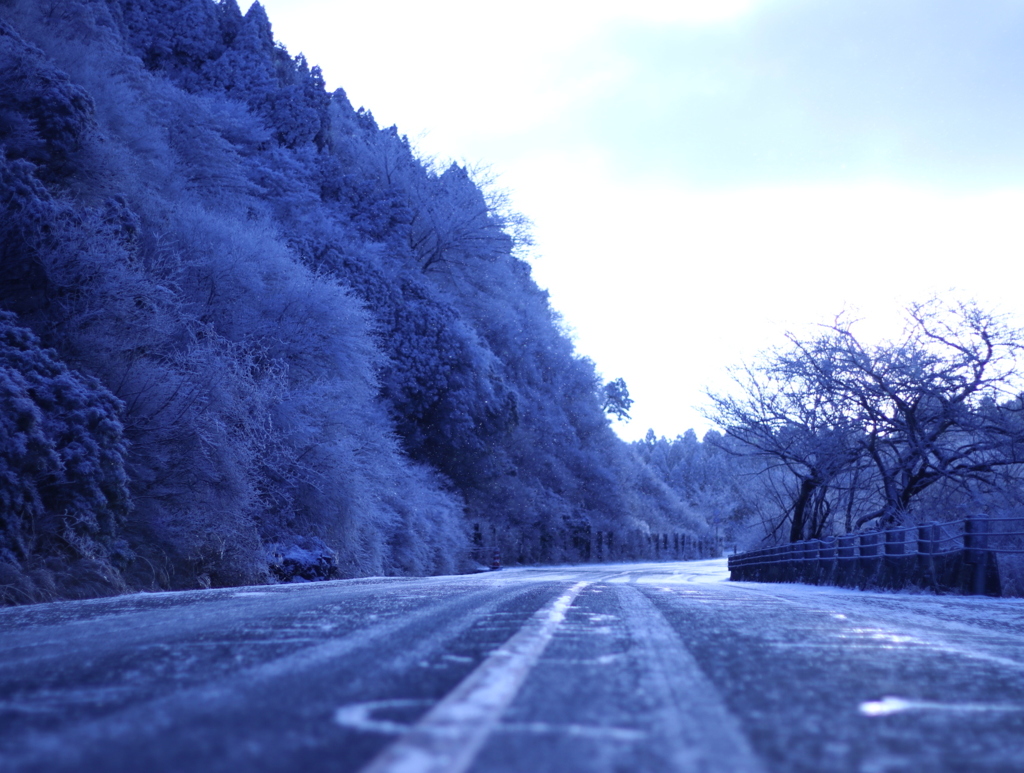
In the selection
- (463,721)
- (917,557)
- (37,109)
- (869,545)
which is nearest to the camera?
(463,721)

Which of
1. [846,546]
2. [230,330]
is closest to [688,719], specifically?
[846,546]

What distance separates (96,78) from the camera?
80.0 feet

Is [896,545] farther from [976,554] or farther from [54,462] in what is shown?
[54,462]

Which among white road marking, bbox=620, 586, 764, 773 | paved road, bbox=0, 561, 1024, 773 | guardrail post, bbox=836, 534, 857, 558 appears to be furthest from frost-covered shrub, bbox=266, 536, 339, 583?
white road marking, bbox=620, 586, 764, 773

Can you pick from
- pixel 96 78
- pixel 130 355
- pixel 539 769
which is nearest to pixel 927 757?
pixel 539 769

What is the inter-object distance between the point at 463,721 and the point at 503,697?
13.6 inches

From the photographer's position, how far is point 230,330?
2064cm

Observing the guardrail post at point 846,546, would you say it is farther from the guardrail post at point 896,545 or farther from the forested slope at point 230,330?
the forested slope at point 230,330

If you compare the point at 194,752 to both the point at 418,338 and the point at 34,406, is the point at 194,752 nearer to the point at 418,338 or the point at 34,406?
the point at 34,406

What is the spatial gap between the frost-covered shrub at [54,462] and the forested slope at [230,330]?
0.12 ft

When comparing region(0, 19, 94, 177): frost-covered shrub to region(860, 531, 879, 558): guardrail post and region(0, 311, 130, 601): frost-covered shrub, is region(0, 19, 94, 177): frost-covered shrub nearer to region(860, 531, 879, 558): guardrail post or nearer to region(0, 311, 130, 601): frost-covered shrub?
region(0, 311, 130, 601): frost-covered shrub

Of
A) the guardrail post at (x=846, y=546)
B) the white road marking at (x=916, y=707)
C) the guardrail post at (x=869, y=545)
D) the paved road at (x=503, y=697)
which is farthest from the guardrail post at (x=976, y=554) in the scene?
the white road marking at (x=916, y=707)

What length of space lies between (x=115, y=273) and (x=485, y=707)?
579 inches

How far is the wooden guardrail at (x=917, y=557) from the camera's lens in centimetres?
1065
